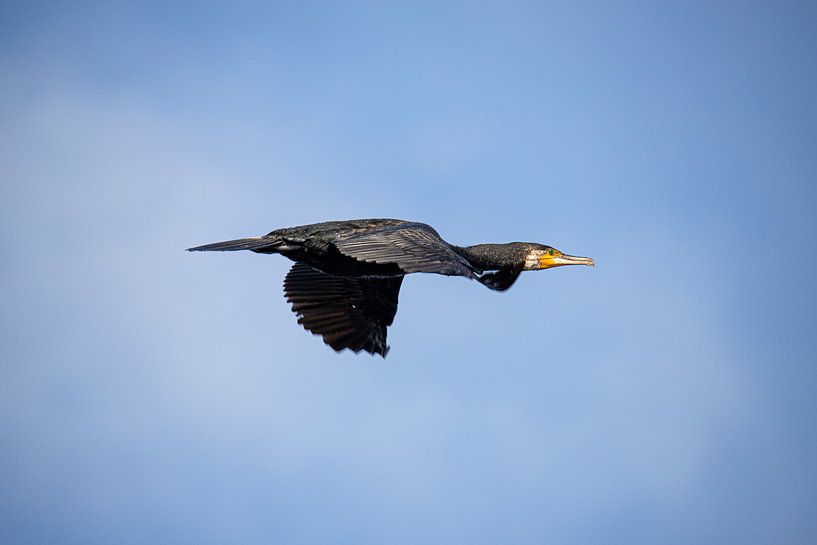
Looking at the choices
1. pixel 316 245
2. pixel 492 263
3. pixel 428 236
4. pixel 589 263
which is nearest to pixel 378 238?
pixel 428 236

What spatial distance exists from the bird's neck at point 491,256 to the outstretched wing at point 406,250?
1591mm

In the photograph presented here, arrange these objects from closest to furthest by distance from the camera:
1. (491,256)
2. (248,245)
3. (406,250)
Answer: (406,250), (248,245), (491,256)

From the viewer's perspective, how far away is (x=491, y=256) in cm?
1312

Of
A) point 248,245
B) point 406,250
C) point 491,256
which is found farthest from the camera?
point 491,256

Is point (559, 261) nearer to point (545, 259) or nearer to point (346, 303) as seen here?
point (545, 259)

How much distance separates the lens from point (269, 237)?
1235 centimetres

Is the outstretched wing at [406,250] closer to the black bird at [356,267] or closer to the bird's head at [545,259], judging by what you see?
the black bird at [356,267]

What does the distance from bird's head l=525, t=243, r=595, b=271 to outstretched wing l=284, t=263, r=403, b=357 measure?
202 cm

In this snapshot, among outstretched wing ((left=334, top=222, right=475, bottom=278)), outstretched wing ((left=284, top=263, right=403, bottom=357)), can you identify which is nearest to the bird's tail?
outstretched wing ((left=334, top=222, right=475, bottom=278))

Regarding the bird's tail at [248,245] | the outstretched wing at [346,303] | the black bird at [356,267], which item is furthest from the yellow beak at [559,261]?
the bird's tail at [248,245]

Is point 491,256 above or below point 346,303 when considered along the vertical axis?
above

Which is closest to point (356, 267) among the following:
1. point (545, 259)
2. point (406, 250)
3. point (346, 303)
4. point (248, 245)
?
point (248, 245)

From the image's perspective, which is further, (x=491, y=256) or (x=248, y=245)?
(x=491, y=256)

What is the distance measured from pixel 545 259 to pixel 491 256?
807 mm
